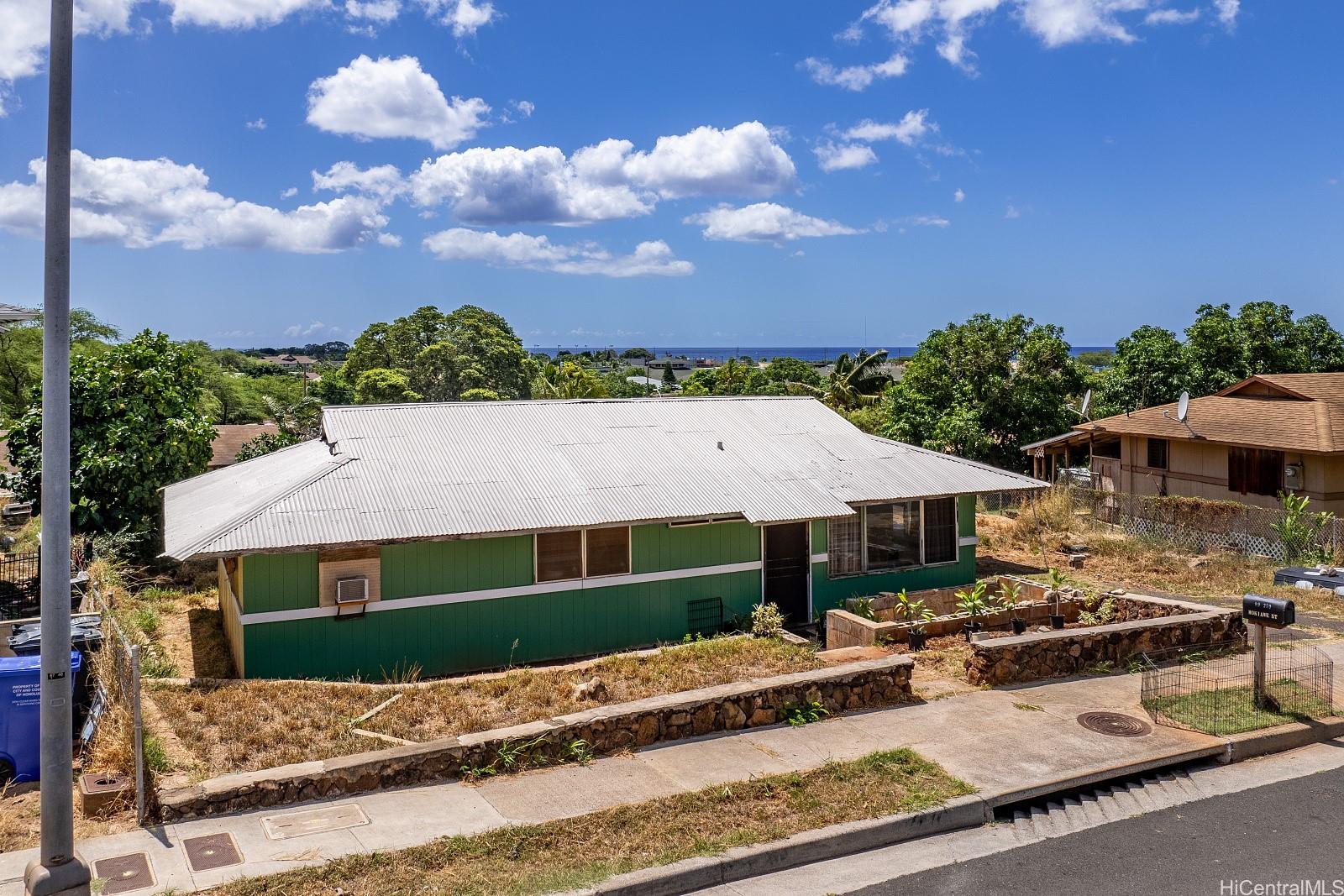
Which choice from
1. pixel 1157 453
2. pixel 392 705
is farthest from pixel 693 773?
pixel 1157 453

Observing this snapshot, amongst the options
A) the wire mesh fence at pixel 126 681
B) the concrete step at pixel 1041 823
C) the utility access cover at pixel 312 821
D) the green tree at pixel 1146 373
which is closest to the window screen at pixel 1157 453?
the green tree at pixel 1146 373

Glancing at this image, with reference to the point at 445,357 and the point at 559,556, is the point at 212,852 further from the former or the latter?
the point at 445,357

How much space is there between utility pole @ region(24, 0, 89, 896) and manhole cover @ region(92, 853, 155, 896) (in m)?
0.31

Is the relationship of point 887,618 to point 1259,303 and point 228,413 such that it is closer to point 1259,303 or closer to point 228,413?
point 1259,303

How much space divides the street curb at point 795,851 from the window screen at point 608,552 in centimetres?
698

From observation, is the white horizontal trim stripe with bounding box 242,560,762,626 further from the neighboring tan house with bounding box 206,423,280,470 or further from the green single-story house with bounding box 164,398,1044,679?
the neighboring tan house with bounding box 206,423,280,470

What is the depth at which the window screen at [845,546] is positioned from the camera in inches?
631

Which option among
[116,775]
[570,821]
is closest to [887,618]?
[570,821]

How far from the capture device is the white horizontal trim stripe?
483 inches

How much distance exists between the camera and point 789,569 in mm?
15766

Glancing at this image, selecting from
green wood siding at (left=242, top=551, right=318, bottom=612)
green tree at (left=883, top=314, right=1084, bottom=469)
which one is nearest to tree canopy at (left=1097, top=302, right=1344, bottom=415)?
green tree at (left=883, top=314, right=1084, bottom=469)

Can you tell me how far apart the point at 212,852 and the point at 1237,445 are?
85.8ft

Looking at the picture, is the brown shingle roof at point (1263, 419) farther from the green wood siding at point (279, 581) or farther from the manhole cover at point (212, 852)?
the manhole cover at point (212, 852)

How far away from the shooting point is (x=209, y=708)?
9.80m
